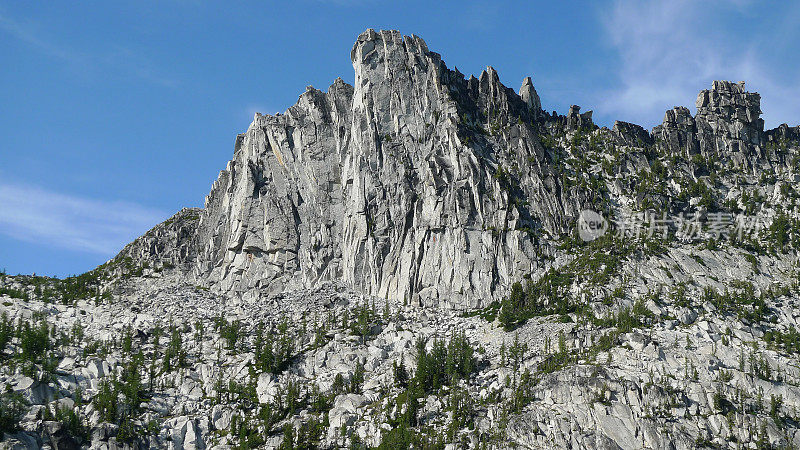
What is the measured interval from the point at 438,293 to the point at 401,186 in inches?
1099

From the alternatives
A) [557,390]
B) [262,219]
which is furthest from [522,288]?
[262,219]

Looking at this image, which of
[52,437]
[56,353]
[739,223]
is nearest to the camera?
[52,437]

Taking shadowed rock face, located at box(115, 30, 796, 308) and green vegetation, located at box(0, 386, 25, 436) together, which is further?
shadowed rock face, located at box(115, 30, 796, 308)

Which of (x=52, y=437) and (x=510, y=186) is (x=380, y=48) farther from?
(x=52, y=437)

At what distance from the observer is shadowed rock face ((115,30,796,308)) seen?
154 meters

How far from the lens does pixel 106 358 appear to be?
126m

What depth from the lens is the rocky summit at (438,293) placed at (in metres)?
108

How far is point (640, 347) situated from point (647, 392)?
460 inches

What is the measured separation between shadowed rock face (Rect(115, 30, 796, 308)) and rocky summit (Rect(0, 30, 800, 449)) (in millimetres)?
553

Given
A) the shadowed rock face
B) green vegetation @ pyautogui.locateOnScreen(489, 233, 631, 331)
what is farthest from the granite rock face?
green vegetation @ pyautogui.locateOnScreen(489, 233, 631, 331)

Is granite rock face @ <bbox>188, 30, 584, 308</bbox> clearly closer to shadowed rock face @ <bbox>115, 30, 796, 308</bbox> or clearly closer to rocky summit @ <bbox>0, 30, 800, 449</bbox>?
shadowed rock face @ <bbox>115, 30, 796, 308</bbox>

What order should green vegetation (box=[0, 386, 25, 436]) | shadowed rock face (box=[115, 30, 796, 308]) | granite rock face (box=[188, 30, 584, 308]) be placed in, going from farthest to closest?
1. shadowed rock face (box=[115, 30, 796, 308])
2. granite rock face (box=[188, 30, 584, 308])
3. green vegetation (box=[0, 386, 25, 436])

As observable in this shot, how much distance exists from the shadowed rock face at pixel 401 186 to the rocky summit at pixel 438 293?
0.55 m

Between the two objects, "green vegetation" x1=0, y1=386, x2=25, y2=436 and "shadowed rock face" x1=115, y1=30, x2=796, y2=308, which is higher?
"shadowed rock face" x1=115, y1=30, x2=796, y2=308
